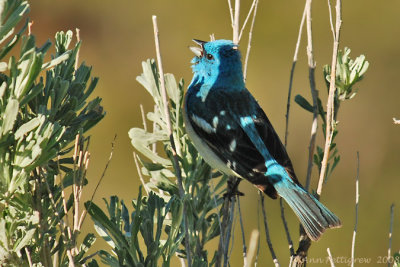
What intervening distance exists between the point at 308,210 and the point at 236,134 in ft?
2.51

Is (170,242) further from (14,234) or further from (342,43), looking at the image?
(342,43)

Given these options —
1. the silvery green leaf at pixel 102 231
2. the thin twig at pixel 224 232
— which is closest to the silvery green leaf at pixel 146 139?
the thin twig at pixel 224 232

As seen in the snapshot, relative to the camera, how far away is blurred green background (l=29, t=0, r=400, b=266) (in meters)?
4.82

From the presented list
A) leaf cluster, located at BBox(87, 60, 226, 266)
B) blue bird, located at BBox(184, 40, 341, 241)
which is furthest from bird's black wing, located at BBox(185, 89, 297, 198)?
leaf cluster, located at BBox(87, 60, 226, 266)

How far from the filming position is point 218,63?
3777 millimetres

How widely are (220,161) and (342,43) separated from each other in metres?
2.32

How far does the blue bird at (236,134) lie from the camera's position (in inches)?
114

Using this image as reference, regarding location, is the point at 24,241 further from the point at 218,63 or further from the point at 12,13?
the point at 218,63

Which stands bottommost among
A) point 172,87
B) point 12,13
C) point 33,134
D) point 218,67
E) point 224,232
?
point 224,232

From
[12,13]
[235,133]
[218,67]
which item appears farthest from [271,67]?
[12,13]

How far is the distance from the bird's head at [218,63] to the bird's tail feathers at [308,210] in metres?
1.00

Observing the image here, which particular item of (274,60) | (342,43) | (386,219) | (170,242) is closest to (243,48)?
(274,60)

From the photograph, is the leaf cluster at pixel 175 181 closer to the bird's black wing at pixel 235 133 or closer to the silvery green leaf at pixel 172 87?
the silvery green leaf at pixel 172 87

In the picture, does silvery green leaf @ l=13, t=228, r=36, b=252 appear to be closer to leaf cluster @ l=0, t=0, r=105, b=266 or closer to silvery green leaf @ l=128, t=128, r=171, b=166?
leaf cluster @ l=0, t=0, r=105, b=266
